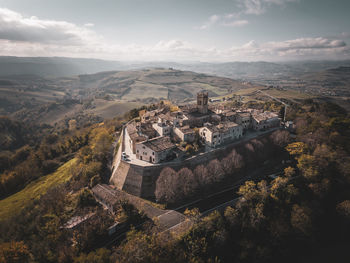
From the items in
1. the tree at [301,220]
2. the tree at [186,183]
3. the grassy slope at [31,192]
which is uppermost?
the tree at [186,183]

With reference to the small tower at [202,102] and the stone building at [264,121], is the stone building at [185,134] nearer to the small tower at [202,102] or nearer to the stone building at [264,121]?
the small tower at [202,102]

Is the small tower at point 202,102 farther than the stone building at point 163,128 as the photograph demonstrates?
Yes

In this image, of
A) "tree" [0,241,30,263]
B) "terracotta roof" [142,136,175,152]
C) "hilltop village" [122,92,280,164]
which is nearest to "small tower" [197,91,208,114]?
"hilltop village" [122,92,280,164]

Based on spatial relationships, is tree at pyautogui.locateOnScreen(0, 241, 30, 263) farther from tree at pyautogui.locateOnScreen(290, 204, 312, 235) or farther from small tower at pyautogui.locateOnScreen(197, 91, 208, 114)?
small tower at pyautogui.locateOnScreen(197, 91, 208, 114)

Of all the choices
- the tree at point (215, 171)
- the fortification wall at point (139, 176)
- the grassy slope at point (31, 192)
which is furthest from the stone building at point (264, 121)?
the grassy slope at point (31, 192)

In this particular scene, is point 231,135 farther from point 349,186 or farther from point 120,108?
point 120,108

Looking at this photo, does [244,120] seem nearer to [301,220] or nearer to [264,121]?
[264,121]

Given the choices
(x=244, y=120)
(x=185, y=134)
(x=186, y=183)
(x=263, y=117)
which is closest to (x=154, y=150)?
(x=186, y=183)
